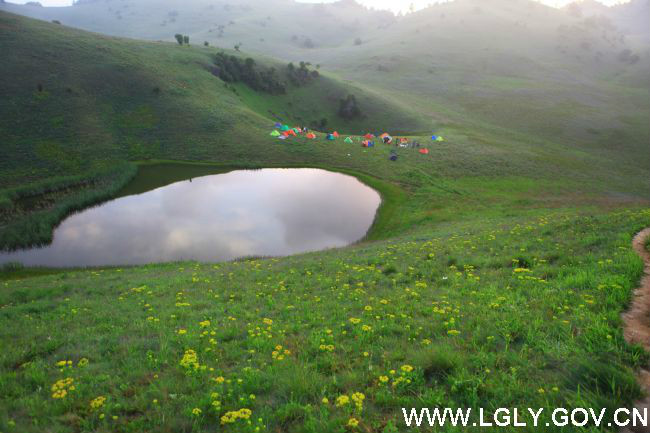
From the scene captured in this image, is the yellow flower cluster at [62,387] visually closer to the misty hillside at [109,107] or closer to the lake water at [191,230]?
the lake water at [191,230]

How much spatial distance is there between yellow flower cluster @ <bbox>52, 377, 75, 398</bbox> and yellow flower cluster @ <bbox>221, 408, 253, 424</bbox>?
3982 mm

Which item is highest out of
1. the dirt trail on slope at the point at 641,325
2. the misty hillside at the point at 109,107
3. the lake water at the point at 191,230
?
the misty hillside at the point at 109,107

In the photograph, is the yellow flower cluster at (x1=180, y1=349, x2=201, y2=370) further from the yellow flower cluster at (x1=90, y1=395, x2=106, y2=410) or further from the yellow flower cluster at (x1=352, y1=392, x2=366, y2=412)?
the yellow flower cluster at (x1=352, y1=392, x2=366, y2=412)

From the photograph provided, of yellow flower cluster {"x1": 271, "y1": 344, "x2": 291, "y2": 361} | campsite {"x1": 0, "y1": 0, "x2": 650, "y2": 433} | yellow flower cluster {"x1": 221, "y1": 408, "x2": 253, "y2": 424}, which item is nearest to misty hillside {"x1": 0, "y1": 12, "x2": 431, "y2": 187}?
campsite {"x1": 0, "y1": 0, "x2": 650, "y2": 433}

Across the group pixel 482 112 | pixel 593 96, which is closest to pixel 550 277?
pixel 482 112

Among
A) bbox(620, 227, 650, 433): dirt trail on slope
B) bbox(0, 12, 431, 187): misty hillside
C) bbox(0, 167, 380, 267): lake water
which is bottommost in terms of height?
bbox(0, 167, 380, 267): lake water

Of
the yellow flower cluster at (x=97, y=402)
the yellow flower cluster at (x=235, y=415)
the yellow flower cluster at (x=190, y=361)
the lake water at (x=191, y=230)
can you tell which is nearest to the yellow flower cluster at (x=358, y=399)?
the yellow flower cluster at (x=235, y=415)

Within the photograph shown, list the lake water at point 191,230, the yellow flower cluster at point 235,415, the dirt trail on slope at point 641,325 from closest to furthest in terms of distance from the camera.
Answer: the dirt trail on slope at point 641,325
the yellow flower cluster at point 235,415
the lake water at point 191,230

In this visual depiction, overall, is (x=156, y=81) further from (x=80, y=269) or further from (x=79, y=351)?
(x=79, y=351)

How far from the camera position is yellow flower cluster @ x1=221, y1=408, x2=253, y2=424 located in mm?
6680

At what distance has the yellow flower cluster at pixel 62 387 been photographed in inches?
309

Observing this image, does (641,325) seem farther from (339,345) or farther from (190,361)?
(190,361)

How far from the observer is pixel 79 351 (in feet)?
34.7

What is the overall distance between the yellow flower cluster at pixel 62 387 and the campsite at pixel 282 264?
0.07 m
